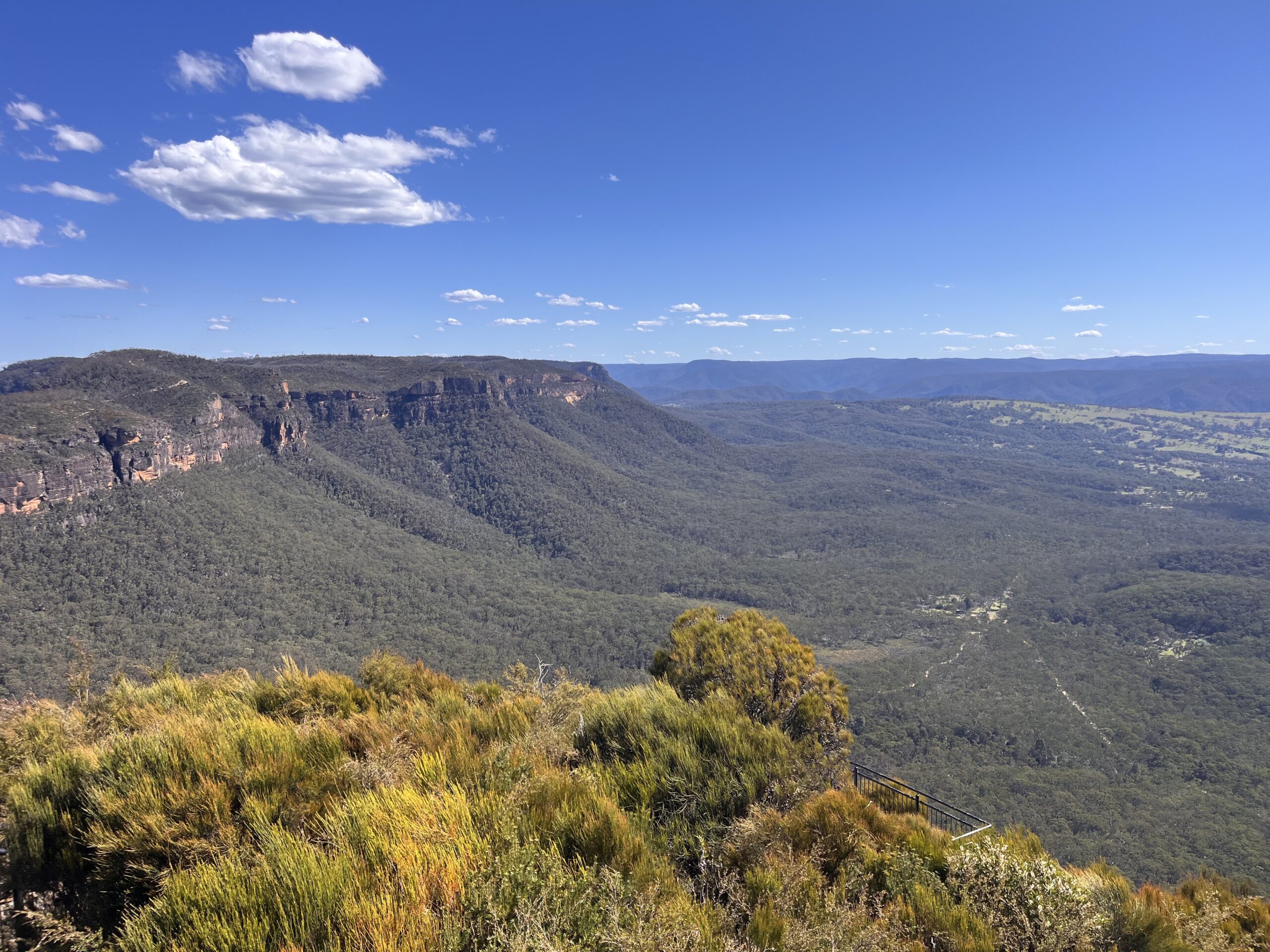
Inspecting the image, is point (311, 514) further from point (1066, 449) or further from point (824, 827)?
point (1066, 449)

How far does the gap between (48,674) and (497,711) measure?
34.3 m

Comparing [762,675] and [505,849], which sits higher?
[505,849]

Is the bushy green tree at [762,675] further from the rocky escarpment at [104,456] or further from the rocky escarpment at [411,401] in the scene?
the rocky escarpment at [411,401]

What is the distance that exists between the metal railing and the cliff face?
180 feet

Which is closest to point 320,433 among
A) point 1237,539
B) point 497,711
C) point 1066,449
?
point 497,711

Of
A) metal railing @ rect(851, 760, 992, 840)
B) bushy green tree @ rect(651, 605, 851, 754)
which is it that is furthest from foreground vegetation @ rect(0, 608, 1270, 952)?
bushy green tree @ rect(651, 605, 851, 754)

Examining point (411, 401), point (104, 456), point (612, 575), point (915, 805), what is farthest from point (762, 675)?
point (411, 401)

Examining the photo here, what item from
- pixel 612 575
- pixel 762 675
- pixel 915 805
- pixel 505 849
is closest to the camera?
pixel 505 849

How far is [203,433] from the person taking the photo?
187 ft

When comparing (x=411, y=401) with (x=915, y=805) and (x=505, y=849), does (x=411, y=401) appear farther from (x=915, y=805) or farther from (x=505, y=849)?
(x=505, y=849)

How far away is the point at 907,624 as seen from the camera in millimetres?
65750

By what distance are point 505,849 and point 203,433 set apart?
69055 mm

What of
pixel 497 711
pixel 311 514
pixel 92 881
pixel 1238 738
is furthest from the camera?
pixel 311 514

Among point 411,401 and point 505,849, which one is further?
point 411,401
